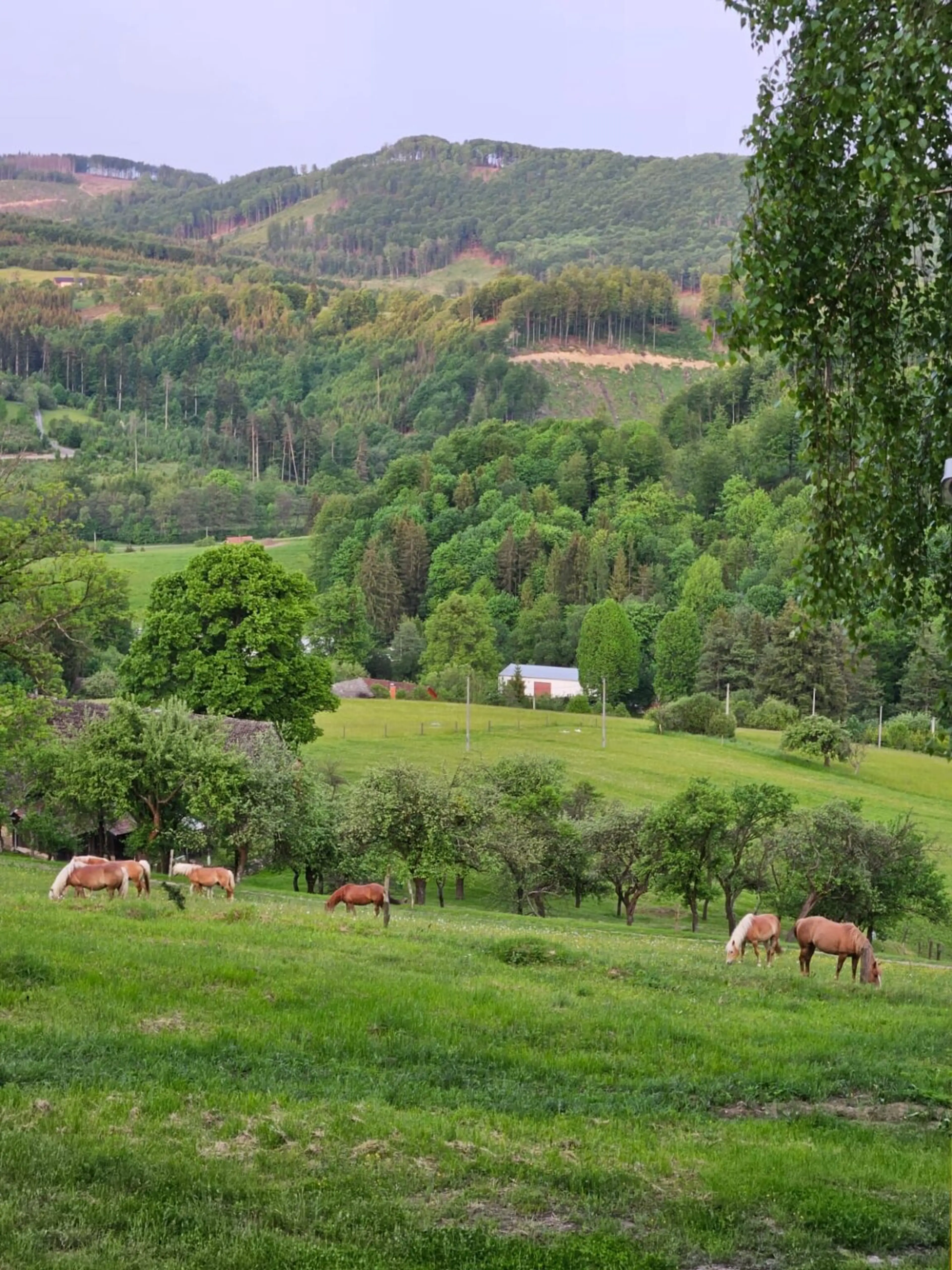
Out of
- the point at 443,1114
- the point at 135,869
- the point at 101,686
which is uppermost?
the point at 443,1114

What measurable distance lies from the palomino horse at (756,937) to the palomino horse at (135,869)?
13120 millimetres

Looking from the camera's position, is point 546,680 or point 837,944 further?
point 546,680

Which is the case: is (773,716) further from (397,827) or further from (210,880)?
(210,880)

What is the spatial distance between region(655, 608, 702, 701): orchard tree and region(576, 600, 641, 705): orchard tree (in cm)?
277

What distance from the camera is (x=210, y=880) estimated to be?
34.0 metres

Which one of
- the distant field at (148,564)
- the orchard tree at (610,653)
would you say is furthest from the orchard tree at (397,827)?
the distant field at (148,564)

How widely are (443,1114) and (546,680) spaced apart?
134 metres

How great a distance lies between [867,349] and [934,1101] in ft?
25.2

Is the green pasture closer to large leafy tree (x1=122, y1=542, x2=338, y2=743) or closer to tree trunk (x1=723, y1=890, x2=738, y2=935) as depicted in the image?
tree trunk (x1=723, y1=890, x2=738, y2=935)

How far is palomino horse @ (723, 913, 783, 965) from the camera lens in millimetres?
23609

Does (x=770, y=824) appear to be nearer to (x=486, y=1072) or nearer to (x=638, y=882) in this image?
(x=638, y=882)

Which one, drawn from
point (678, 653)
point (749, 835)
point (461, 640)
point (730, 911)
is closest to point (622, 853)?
point (730, 911)

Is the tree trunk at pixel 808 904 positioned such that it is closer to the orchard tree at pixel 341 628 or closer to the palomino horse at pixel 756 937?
the palomino horse at pixel 756 937

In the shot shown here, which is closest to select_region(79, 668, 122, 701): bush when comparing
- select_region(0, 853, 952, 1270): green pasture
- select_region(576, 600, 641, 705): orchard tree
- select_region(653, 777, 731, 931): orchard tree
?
select_region(653, 777, 731, 931): orchard tree
